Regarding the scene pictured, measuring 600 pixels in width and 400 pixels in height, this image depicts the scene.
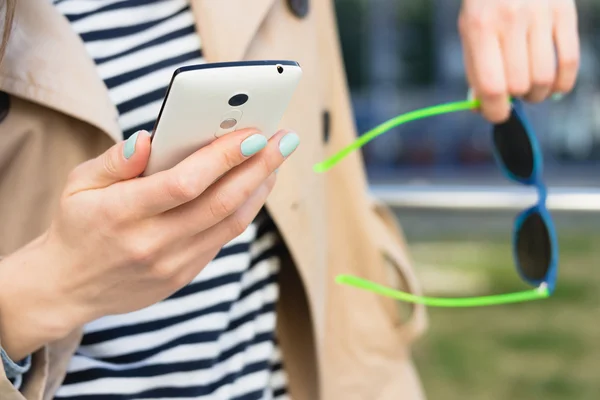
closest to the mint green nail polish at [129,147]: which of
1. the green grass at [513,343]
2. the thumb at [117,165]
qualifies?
the thumb at [117,165]

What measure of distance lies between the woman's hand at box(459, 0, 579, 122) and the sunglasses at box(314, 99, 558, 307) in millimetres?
61

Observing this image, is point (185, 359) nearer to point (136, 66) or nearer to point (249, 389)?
point (249, 389)

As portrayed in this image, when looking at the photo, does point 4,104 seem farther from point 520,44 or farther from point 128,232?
point 520,44

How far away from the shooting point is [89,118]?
778 mm

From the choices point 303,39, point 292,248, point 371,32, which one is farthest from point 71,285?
point 371,32

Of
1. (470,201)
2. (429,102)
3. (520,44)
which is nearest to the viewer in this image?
(520,44)

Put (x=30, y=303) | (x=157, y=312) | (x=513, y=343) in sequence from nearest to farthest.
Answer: (x=30, y=303) → (x=157, y=312) → (x=513, y=343)

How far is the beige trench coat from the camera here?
0.78m

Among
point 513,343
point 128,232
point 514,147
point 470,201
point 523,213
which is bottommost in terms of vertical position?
point 513,343

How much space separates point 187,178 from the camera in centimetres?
59

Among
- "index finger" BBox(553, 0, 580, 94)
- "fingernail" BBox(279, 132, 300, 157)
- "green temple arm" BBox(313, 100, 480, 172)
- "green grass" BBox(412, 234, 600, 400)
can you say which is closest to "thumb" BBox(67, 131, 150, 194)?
"fingernail" BBox(279, 132, 300, 157)

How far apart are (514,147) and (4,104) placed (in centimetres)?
70

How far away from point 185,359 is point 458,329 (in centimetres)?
308

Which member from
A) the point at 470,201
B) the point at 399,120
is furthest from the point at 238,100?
the point at 470,201
